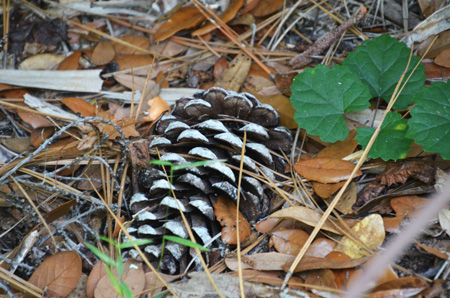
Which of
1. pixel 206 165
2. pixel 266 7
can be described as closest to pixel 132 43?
pixel 266 7

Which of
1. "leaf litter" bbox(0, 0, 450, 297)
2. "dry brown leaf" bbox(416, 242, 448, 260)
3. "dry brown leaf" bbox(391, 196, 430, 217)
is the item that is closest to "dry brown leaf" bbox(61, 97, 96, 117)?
"leaf litter" bbox(0, 0, 450, 297)

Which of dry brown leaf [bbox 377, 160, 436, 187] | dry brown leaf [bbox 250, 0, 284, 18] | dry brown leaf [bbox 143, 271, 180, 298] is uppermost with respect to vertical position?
dry brown leaf [bbox 250, 0, 284, 18]

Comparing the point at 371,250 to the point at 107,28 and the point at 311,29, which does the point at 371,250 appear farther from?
the point at 107,28

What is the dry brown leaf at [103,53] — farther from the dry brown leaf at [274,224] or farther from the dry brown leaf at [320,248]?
the dry brown leaf at [320,248]

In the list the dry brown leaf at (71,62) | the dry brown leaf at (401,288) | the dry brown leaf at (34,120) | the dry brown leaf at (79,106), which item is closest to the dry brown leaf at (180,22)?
the dry brown leaf at (71,62)

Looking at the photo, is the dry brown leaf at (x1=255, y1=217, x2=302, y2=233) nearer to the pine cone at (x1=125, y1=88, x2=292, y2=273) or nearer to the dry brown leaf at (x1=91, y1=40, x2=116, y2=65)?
the pine cone at (x1=125, y1=88, x2=292, y2=273)
